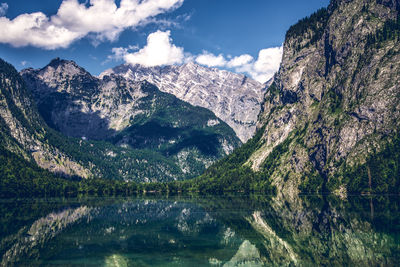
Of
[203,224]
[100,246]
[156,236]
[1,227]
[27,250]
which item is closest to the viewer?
[27,250]

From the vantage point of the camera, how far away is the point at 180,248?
60875mm

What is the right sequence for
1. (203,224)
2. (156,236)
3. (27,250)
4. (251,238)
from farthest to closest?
(203,224), (156,236), (251,238), (27,250)

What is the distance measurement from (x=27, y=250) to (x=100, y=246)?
35.4ft

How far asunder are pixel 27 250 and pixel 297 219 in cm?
5958

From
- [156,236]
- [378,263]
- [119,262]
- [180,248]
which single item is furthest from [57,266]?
[378,263]

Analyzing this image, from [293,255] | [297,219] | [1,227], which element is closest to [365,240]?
[293,255]

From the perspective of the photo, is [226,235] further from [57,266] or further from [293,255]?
[57,266]

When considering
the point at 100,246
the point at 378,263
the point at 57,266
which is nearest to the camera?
the point at 378,263

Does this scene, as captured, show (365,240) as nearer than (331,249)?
No

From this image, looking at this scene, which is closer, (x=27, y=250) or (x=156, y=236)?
(x=27, y=250)

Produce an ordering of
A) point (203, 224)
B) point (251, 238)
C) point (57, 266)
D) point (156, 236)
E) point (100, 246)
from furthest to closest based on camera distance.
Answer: point (203, 224) < point (156, 236) < point (251, 238) < point (100, 246) < point (57, 266)

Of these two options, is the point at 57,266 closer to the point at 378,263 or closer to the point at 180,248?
the point at 180,248

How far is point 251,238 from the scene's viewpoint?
2692 inches

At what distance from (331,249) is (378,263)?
1044 centimetres
